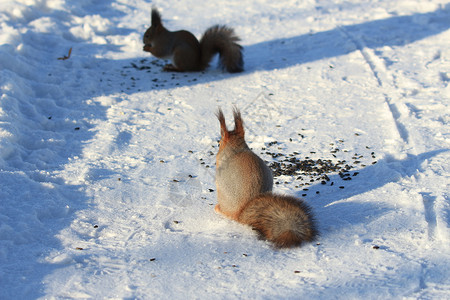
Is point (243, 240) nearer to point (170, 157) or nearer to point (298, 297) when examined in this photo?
point (298, 297)

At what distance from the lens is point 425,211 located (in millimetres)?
3775

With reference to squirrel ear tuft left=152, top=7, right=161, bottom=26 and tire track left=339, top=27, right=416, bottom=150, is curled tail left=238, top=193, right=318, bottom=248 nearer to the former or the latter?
tire track left=339, top=27, right=416, bottom=150

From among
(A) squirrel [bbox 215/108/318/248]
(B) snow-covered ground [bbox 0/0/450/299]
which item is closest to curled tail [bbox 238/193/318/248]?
(A) squirrel [bbox 215/108/318/248]

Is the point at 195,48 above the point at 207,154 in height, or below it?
above

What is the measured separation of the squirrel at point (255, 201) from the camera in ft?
10.8

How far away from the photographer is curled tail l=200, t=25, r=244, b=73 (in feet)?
25.1

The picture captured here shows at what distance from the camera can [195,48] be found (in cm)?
794

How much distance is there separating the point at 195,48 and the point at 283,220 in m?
5.23

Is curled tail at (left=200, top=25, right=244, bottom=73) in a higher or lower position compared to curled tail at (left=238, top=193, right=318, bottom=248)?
higher

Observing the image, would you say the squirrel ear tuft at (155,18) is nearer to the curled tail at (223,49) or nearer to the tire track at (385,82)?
the curled tail at (223,49)

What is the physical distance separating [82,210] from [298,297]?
2025mm

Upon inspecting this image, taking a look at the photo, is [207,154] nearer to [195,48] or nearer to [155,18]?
[195,48]

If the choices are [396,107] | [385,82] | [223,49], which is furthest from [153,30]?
[396,107]

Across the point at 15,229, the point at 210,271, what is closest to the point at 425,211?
the point at 210,271
